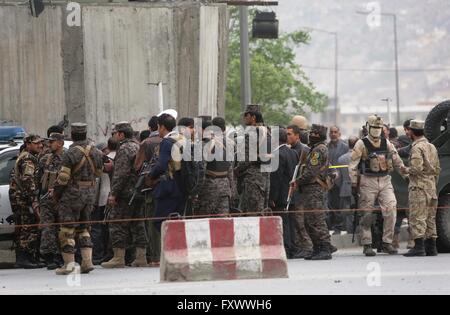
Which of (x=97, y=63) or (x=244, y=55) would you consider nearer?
(x=97, y=63)

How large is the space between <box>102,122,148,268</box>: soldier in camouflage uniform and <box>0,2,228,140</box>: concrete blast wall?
25.1 feet

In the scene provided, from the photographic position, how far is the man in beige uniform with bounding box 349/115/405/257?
17703 mm

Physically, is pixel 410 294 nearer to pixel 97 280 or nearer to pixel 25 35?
pixel 97 280

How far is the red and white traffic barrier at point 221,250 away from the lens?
45.2 feet

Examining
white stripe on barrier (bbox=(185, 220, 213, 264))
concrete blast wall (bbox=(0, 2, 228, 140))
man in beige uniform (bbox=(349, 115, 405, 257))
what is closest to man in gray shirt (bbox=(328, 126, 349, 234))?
concrete blast wall (bbox=(0, 2, 228, 140))

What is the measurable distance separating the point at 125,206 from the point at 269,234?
3339mm

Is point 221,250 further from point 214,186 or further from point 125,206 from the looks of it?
point 125,206

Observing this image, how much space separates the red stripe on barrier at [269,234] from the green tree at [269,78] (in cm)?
4364

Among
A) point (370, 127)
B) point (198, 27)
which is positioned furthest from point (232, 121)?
point (370, 127)

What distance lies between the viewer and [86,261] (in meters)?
16.0

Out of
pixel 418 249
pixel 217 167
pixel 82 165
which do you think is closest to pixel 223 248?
pixel 217 167

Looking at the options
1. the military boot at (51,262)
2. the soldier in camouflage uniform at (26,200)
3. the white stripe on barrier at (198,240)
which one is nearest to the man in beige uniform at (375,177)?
the military boot at (51,262)

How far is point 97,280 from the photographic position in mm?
14938

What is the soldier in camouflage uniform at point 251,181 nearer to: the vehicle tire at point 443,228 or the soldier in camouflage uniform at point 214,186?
the soldier in camouflage uniform at point 214,186
